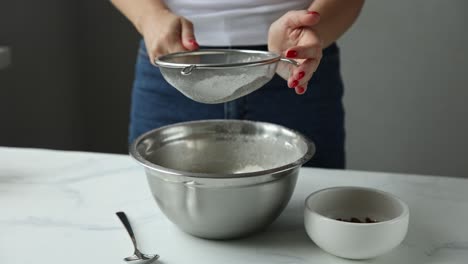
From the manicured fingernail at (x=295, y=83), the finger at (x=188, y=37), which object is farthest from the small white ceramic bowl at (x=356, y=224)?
the finger at (x=188, y=37)

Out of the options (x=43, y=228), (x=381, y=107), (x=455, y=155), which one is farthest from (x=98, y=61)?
(x=43, y=228)

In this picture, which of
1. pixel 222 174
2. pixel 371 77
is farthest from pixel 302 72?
pixel 371 77

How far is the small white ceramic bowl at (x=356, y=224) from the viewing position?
590 mm

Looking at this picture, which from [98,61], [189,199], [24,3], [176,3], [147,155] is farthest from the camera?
[98,61]

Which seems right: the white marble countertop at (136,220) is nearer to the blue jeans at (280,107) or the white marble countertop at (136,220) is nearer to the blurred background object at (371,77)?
the blue jeans at (280,107)

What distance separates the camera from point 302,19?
2.33 ft

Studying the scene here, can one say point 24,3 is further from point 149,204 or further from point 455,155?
point 455,155

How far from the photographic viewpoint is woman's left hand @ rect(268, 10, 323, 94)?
2.28ft

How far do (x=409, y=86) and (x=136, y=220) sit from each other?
1.15 metres

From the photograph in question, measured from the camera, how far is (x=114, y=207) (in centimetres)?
Answer: 76

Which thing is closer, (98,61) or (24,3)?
(24,3)

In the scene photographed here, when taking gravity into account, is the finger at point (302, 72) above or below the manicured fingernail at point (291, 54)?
below

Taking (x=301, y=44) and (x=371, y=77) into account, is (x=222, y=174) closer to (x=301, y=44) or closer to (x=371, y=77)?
(x=301, y=44)

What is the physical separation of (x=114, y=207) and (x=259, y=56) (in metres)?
0.28
